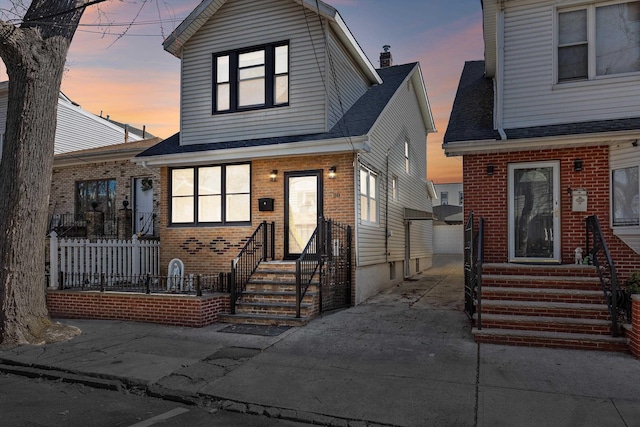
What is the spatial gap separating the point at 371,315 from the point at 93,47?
28.5 ft

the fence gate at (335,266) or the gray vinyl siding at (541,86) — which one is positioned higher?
the gray vinyl siding at (541,86)

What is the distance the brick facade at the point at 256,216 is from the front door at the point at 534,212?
345cm

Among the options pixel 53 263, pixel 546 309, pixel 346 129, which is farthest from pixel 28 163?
pixel 546 309

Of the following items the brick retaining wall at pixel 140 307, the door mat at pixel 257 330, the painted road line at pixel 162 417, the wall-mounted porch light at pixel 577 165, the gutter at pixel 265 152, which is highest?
the gutter at pixel 265 152

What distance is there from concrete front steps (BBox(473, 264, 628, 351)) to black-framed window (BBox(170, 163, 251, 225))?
6281 mm

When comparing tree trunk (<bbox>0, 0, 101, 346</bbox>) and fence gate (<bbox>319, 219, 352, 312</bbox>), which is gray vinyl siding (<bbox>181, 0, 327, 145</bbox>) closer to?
fence gate (<bbox>319, 219, 352, 312</bbox>)

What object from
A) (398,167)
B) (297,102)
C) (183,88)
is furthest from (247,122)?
(398,167)

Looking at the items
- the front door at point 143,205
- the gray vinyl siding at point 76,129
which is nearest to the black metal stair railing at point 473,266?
the front door at point 143,205

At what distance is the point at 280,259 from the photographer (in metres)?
11.0

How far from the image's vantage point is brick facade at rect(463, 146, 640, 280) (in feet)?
27.4

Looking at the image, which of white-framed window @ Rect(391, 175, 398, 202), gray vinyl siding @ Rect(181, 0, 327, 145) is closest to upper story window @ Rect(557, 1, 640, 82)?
gray vinyl siding @ Rect(181, 0, 327, 145)

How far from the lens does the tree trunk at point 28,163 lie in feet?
25.0

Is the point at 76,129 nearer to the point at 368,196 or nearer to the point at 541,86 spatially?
the point at 368,196

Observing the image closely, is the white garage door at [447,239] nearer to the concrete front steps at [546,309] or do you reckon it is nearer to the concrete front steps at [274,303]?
A: the concrete front steps at [274,303]
